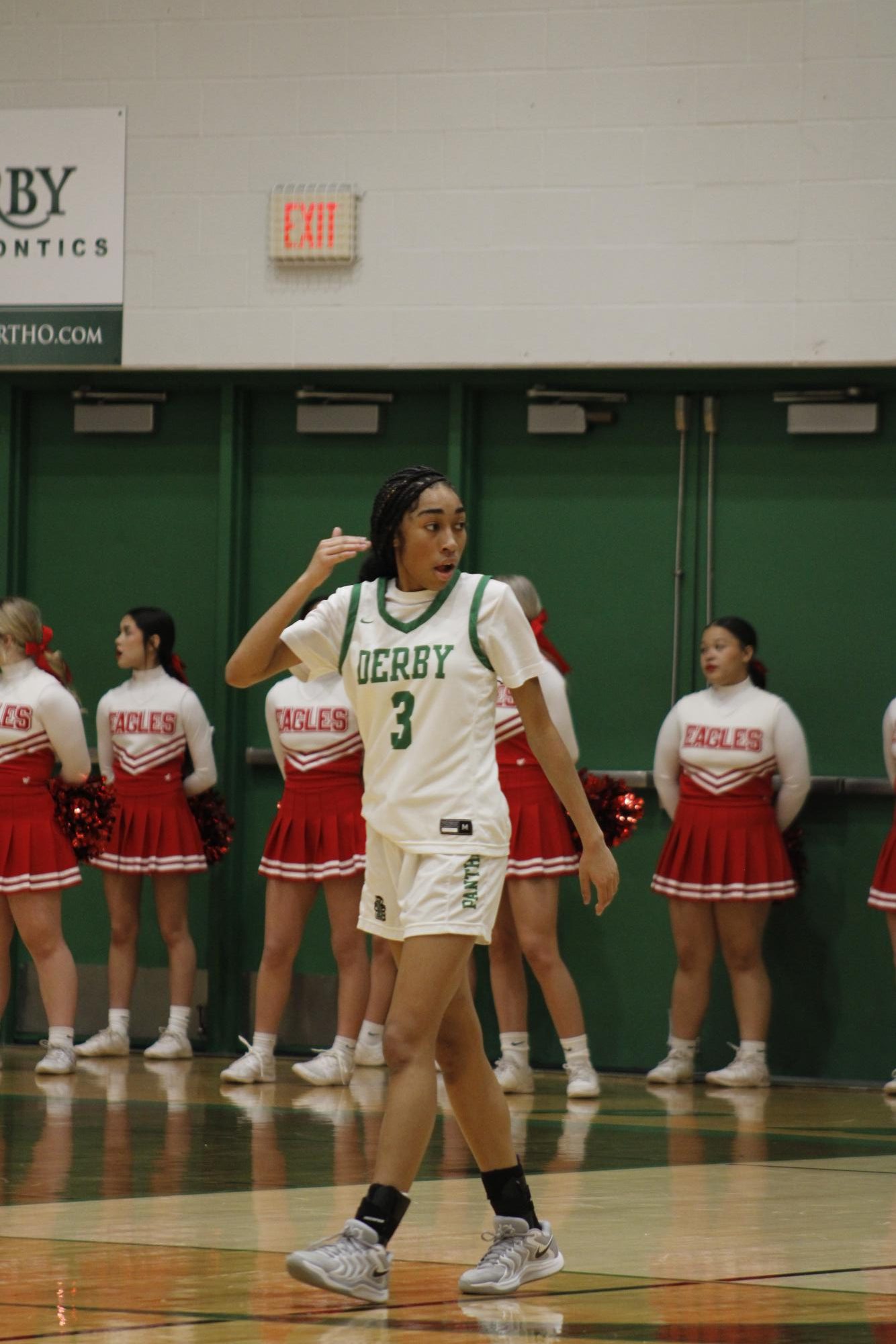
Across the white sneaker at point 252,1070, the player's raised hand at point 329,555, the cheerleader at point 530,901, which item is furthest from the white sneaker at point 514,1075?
the player's raised hand at point 329,555

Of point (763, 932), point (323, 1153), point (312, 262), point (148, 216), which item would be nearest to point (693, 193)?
point (312, 262)

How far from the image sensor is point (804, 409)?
877 centimetres

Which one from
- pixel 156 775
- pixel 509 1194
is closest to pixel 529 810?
pixel 156 775

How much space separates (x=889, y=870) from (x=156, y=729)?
3.11m

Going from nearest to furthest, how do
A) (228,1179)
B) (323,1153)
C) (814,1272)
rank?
(814,1272), (228,1179), (323,1153)

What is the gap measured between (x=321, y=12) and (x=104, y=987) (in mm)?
4506

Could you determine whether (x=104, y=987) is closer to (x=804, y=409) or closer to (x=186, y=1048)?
(x=186, y=1048)

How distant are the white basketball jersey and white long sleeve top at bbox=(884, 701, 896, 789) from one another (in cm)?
420

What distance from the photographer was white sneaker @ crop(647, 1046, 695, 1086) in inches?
328

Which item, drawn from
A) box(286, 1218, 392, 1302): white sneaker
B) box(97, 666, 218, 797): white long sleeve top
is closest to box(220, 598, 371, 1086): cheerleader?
box(97, 666, 218, 797): white long sleeve top

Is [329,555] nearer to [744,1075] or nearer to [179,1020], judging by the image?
[744,1075]

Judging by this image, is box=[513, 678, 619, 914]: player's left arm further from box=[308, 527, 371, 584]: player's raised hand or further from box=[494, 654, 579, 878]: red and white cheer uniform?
box=[494, 654, 579, 878]: red and white cheer uniform

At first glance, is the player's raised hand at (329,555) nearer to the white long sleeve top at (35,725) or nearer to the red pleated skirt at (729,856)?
the white long sleeve top at (35,725)

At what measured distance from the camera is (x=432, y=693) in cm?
407
